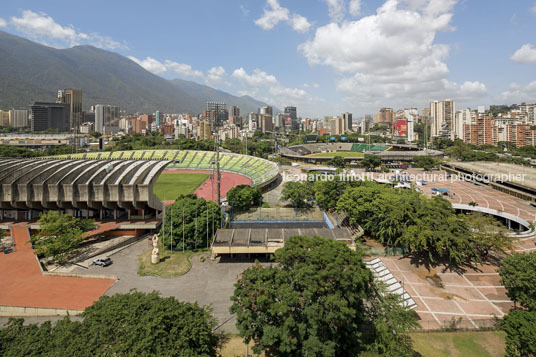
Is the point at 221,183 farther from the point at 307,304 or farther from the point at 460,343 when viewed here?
the point at 460,343

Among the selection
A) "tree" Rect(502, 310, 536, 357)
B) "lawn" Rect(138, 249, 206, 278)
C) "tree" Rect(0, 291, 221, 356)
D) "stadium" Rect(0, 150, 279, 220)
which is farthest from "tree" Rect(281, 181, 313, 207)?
"tree" Rect(0, 291, 221, 356)

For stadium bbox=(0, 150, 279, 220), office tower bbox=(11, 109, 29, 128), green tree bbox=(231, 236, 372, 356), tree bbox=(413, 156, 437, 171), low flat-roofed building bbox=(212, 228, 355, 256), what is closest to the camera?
green tree bbox=(231, 236, 372, 356)

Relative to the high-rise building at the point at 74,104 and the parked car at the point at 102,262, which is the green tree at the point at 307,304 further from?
the high-rise building at the point at 74,104

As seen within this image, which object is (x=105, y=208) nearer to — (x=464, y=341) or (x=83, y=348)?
(x=83, y=348)

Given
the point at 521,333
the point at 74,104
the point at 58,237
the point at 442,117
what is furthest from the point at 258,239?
the point at 442,117

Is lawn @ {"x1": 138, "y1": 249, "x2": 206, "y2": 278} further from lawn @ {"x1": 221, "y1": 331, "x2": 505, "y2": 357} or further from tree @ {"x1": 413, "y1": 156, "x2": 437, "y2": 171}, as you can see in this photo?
tree @ {"x1": 413, "y1": 156, "x2": 437, "y2": 171}
